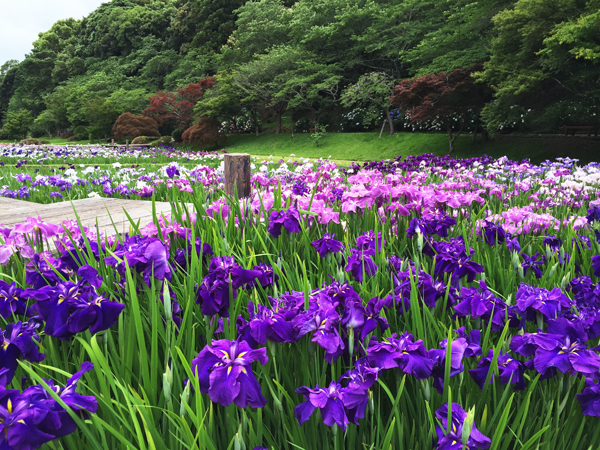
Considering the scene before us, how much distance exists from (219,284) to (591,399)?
3.08ft

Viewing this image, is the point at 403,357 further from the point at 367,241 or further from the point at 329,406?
the point at 367,241

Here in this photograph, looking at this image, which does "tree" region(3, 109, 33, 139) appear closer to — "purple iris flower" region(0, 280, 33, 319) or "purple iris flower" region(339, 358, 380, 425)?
"purple iris flower" region(0, 280, 33, 319)

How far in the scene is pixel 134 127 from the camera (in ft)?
89.0

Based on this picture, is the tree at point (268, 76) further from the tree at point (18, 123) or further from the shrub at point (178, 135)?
the tree at point (18, 123)

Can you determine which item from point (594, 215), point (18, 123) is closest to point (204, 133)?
point (594, 215)

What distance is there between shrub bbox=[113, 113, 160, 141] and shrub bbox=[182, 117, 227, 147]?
5.06 meters

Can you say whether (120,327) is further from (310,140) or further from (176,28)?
(176,28)

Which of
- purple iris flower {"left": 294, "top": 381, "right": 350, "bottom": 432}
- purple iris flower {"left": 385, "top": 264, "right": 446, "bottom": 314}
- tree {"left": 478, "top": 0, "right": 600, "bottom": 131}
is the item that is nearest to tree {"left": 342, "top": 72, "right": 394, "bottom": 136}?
tree {"left": 478, "top": 0, "right": 600, "bottom": 131}

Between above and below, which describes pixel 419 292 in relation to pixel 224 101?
below

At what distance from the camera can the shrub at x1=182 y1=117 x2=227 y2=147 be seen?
2339 centimetres

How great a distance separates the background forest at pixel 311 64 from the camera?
10.5m

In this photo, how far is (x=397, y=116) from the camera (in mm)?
20812

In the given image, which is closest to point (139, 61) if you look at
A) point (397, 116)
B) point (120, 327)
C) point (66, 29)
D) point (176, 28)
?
point (176, 28)

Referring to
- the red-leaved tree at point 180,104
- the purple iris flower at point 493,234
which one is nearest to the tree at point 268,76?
the red-leaved tree at point 180,104
